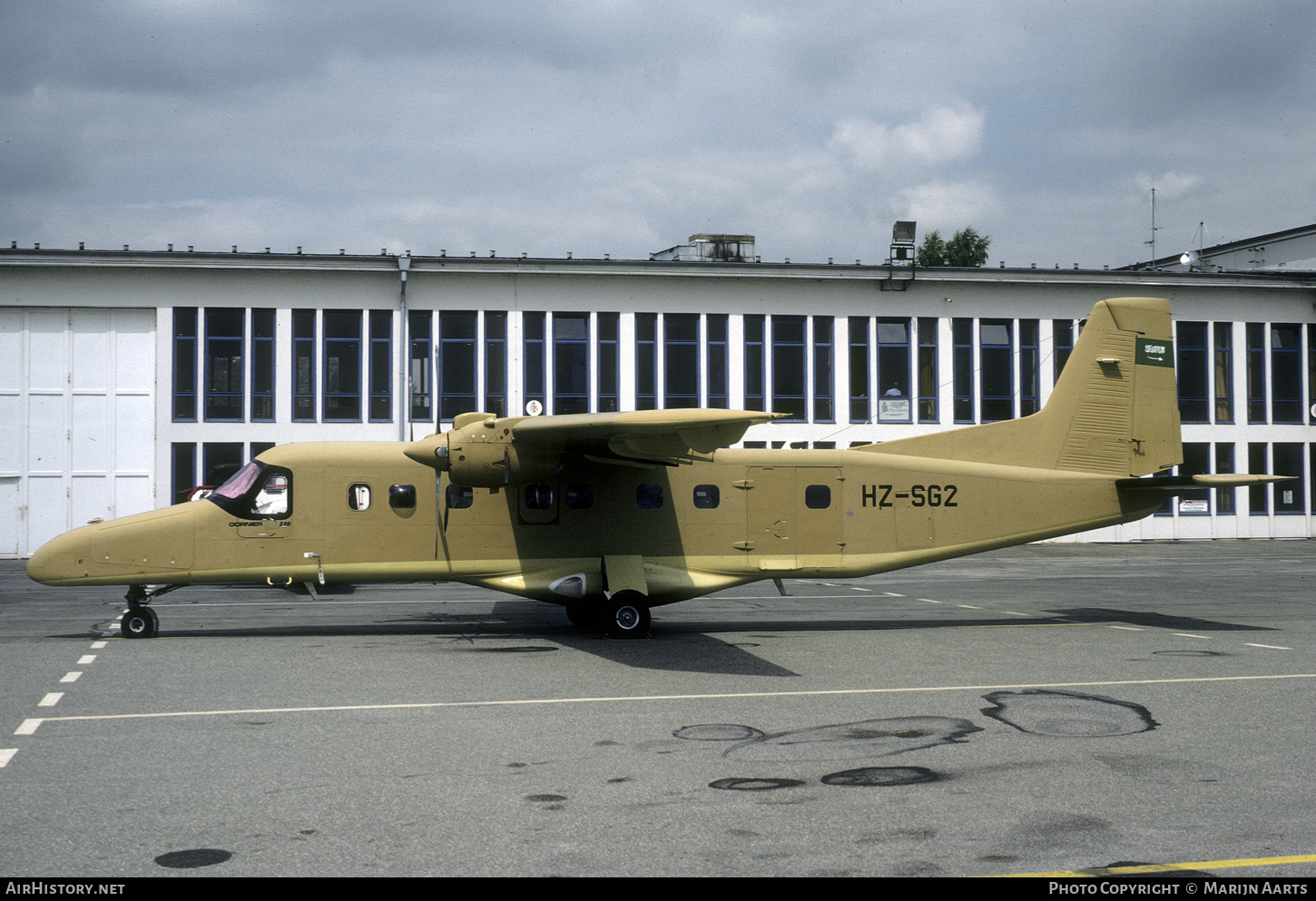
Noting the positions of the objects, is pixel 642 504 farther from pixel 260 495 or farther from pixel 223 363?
pixel 223 363

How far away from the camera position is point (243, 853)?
621 centimetres

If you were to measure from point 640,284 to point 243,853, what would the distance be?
1305 inches

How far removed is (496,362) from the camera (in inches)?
1467

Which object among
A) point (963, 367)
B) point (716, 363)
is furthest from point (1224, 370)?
point (716, 363)

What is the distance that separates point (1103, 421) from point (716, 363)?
21441mm

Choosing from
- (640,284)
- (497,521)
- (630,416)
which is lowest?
(497,521)

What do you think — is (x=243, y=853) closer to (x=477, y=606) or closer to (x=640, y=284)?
(x=477, y=606)

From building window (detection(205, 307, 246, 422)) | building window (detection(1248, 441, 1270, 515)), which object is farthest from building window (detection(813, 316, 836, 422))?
building window (detection(205, 307, 246, 422))

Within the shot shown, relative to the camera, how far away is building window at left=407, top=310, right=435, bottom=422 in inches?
1431

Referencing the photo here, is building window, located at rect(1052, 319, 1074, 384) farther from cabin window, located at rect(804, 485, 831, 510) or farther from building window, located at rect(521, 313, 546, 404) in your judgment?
cabin window, located at rect(804, 485, 831, 510)

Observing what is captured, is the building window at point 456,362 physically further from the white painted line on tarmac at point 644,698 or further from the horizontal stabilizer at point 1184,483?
the white painted line on tarmac at point 644,698

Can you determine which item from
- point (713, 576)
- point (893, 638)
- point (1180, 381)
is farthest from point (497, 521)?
point (1180, 381)

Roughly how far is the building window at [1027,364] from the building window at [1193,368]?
5.85 meters
